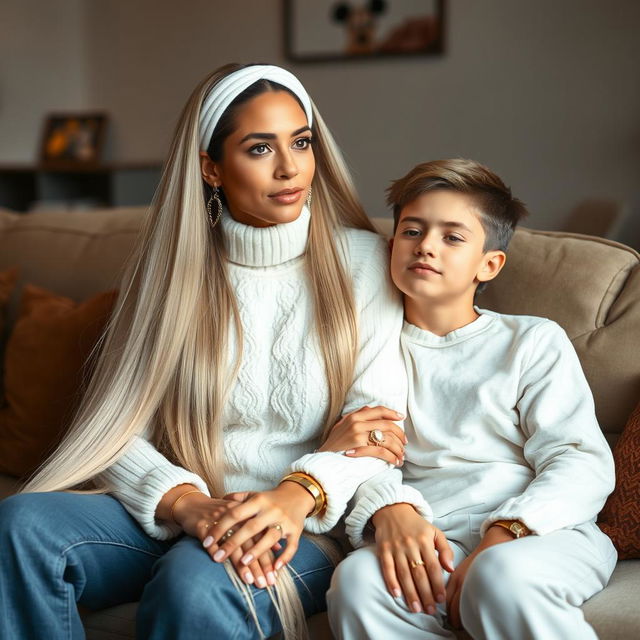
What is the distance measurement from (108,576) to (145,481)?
16cm

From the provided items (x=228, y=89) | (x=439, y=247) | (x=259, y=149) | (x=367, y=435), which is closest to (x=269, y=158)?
(x=259, y=149)

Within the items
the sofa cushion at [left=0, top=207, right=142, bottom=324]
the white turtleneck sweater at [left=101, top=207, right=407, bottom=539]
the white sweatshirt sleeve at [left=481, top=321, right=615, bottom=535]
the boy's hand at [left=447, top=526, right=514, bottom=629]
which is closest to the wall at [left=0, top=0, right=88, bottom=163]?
the sofa cushion at [left=0, top=207, right=142, bottom=324]

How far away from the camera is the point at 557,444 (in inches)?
57.8

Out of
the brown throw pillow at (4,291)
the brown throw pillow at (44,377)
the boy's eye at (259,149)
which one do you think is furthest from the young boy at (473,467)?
the brown throw pillow at (4,291)

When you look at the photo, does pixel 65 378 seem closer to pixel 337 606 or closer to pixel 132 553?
pixel 132 553

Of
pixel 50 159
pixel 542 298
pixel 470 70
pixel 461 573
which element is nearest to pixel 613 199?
pixel 470 70

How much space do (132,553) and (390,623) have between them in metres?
0.45

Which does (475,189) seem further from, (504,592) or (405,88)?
(405,88)

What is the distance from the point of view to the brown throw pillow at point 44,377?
201cm

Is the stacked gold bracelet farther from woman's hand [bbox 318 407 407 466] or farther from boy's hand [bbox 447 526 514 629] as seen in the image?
boy's hand [bbox 447 526 514 629]

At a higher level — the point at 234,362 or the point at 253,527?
the point at 234,362

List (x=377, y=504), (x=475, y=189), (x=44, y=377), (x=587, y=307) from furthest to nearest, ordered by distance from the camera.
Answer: (x=44, y=377) < (x=587, y=307) < (x=475, y=189) < (x=377, y=504)

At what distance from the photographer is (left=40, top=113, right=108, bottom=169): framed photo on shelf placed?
17.5 ft

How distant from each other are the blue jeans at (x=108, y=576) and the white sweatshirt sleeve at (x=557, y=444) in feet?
1.20
